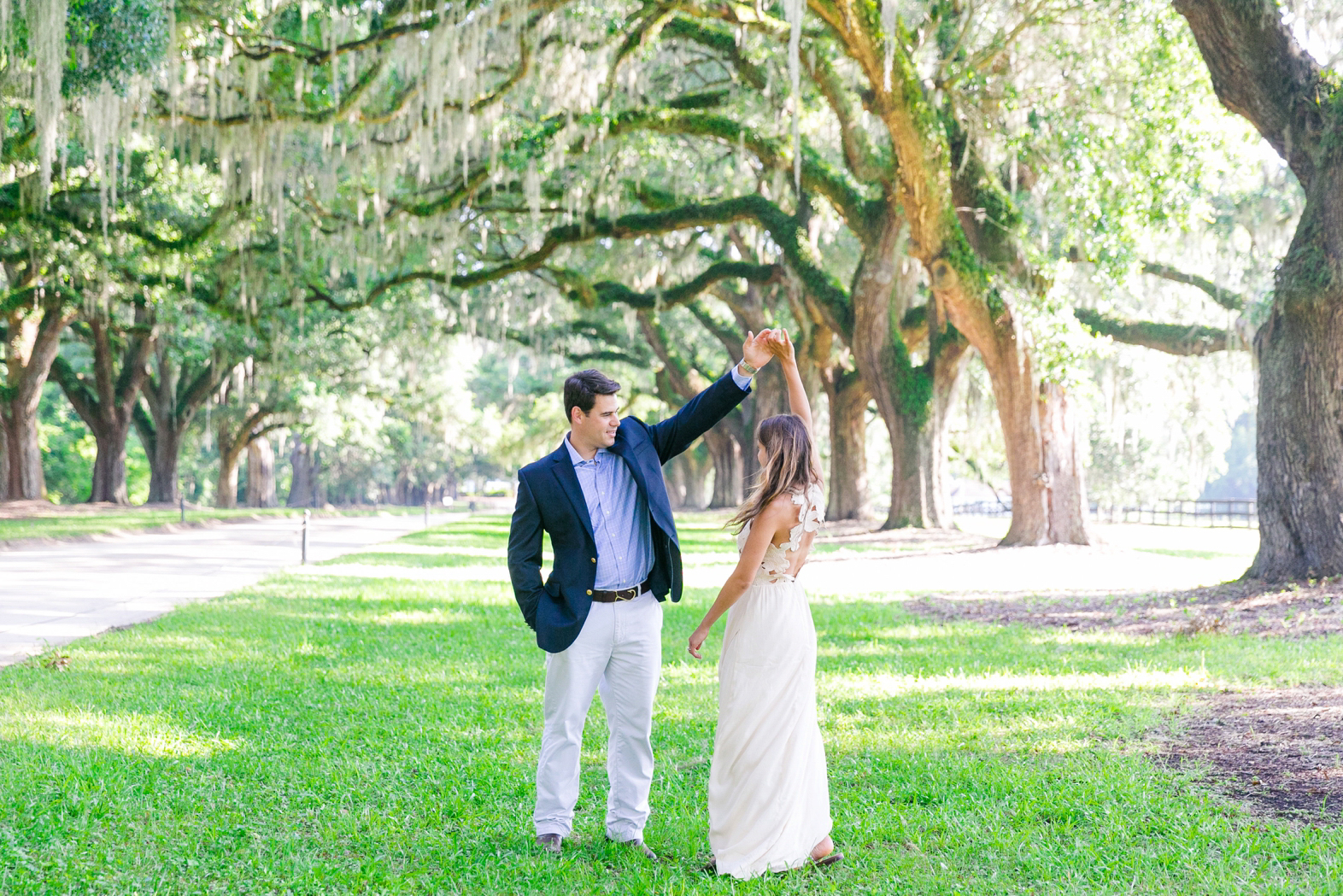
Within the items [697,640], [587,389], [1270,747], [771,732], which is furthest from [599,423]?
[1270,747]

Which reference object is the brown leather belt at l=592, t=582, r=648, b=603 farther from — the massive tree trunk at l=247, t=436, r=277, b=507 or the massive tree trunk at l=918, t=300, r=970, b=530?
the massive tree trunk at l=247, t=436, r=277, b=507

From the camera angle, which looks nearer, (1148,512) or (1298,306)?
(1298,306)

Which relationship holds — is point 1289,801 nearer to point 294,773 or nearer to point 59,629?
point 294,773

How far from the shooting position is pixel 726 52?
17.7 m

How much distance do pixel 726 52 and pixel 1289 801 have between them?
604 inches

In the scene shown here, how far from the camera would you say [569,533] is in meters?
4.16

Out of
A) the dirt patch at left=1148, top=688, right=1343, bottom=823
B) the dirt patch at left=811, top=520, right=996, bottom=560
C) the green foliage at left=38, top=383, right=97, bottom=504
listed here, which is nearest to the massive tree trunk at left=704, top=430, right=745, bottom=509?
the dirt patch at left=811, top=520, right=996, bottom=560

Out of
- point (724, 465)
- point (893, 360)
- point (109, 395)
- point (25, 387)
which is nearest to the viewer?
point (893, 360)

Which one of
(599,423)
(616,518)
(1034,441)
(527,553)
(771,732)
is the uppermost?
(1034,441)

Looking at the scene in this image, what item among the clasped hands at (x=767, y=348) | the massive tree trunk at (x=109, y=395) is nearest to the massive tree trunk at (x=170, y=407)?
the massive tree trunk at (x=109, y=395)

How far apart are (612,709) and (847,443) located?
22.5m

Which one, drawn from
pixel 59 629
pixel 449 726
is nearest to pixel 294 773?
pixel 449 726

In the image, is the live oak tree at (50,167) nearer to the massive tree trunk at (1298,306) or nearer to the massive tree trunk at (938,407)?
the massive tree trunk at (1298,306)

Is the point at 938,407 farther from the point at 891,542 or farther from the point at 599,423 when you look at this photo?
the point at 599,423
